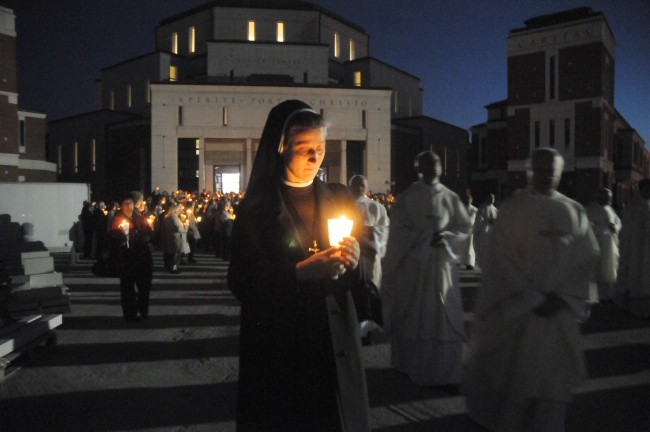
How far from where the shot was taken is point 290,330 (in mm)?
2434

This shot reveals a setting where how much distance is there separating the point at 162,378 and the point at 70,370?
4.23 feet

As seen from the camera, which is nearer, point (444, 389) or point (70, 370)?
point (444, 389)

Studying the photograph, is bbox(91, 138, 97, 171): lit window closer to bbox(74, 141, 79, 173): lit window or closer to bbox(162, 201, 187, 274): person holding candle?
bbox(74, 141, 79, 173): lit window

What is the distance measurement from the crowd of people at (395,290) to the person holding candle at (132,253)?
0.15ft

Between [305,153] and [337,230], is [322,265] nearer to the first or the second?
[337,230]

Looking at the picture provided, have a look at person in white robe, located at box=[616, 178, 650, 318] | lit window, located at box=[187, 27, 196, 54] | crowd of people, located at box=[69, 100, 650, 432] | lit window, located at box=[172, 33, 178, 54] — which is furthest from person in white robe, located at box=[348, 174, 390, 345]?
lit window, located at box=[172, 33, 178, 54]

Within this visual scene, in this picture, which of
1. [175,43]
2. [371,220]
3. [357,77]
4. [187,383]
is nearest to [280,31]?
[357,77]

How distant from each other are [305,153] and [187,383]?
4591 millimetres

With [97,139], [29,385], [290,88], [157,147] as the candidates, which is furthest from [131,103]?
[29,385]

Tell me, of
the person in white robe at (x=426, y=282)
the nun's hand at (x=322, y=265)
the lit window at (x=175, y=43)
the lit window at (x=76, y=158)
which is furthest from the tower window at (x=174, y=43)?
the nun's hand at (x=322, y=265)

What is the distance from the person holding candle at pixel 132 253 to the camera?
31.5 ft

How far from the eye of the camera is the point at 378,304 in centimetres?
278

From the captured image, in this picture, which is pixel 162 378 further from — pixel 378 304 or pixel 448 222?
pixel 378 304

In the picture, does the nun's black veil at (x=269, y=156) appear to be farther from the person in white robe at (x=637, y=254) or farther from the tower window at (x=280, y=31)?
the tower window at (x=280, y=31)
